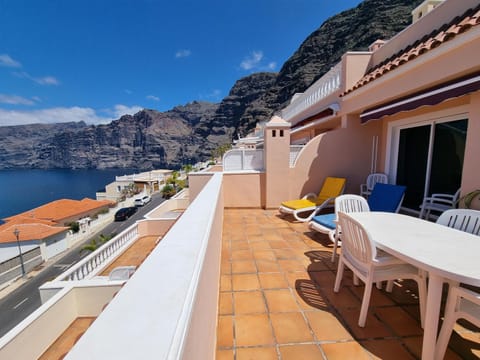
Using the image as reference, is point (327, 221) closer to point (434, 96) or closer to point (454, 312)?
point (454, 312)

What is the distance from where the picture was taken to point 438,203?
13.9ft

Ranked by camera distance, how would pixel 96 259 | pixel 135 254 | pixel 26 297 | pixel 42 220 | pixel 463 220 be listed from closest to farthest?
pixel 463 220
pixel 96 259
pixel 135 254
pixel 26 297
pixel 42 220

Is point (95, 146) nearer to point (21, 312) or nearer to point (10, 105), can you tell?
point (10, 105)

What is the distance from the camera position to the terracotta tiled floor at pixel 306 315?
192 cm

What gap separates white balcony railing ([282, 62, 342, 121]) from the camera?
6840 mm

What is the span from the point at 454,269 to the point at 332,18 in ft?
220

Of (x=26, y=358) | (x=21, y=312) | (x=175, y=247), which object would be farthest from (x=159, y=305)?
(x=21, y=312)

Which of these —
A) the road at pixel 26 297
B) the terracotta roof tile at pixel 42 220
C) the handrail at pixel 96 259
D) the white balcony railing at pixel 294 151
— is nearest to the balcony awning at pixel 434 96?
the white balcony railing at pixel 294 151

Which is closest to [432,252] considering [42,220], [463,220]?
[463,220]

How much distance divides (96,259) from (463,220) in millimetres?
9525

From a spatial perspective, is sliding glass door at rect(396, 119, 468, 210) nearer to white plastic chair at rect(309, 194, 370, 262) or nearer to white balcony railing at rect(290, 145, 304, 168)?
white plastic chair at rect(309, 194, 370, 262)

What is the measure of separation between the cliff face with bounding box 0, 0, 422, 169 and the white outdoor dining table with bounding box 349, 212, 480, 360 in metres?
45.5

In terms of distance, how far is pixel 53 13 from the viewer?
2911cm

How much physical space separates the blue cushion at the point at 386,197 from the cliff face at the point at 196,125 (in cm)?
4309
